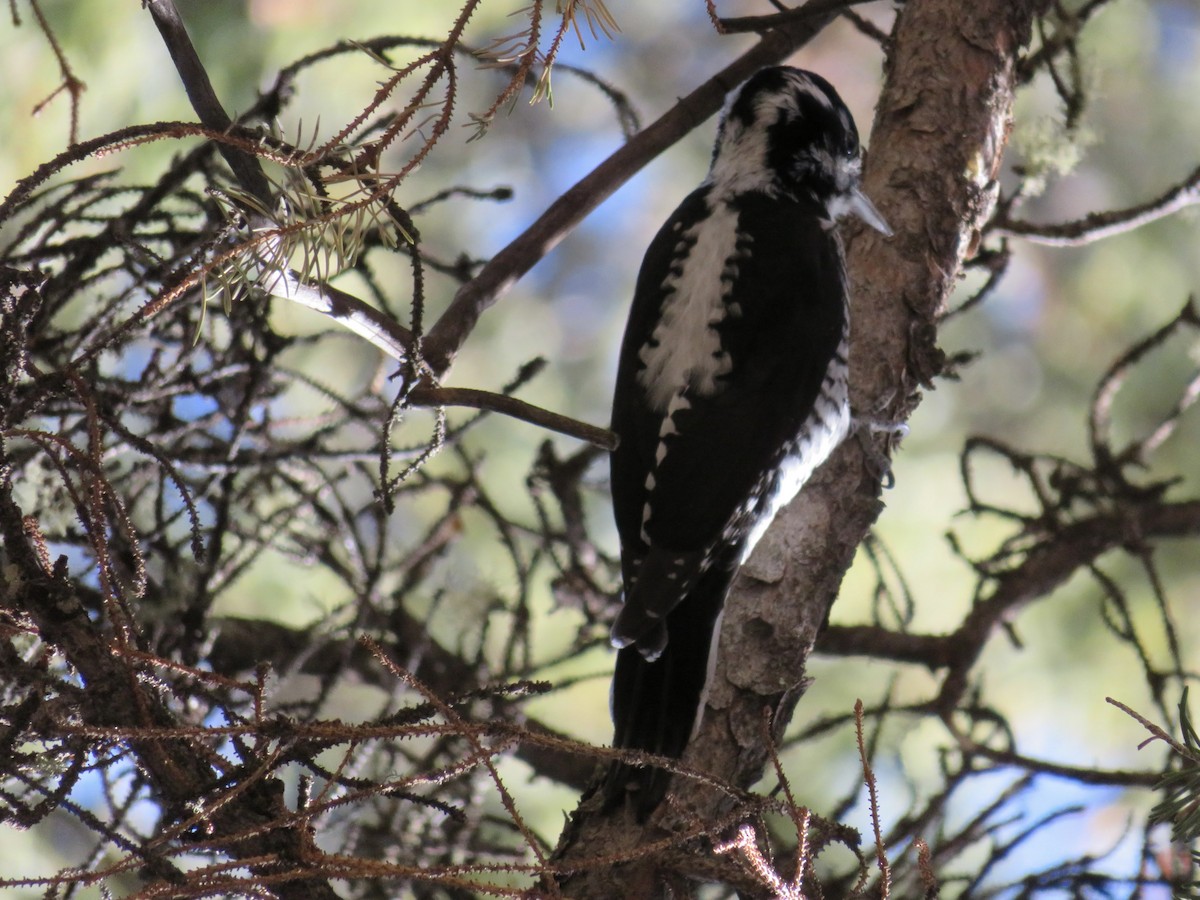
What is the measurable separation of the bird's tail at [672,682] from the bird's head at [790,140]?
39.6 inches

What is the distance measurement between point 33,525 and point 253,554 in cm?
73

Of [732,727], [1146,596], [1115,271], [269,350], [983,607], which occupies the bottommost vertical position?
[732,727]

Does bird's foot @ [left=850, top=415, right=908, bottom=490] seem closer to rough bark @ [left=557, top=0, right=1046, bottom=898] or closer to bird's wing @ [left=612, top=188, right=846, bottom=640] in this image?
rough bark @ [left=557, top=0, right=1046, bottom=898]

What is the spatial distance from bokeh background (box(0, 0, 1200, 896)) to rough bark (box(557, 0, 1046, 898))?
1.18 meters

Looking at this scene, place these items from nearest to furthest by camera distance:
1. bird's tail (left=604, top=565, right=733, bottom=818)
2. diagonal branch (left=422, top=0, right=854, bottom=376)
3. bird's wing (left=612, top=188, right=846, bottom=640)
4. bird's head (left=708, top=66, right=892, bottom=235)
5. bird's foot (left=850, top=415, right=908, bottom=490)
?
diagonal branch (left=422, top=0, right=854, bottom=376) → bird's tail (left=604, top=565, right=733, bottom=818) → bird's wing (left=612, top=188, right=846, bottom=640) → bird's foot (left=850, top=415, right=908, bottom=490) → bird's head (left=708, top=66, right=892, bottom=235)

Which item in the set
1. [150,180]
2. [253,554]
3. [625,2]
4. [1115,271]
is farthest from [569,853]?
[625,2]

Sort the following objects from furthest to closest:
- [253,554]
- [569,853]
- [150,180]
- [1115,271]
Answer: [1115,271], [150,180], [253,554], [569,853]

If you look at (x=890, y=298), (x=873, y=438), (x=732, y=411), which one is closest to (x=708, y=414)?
(x=732, y=411)

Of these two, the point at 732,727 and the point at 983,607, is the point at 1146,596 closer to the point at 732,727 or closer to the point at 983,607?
the point at 983,607

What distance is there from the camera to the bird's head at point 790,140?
270 centimetres

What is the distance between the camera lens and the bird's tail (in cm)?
198

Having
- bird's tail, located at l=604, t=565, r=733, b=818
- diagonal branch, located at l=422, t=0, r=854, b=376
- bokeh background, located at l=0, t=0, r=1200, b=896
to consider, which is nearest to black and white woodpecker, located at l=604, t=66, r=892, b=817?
bird's tail, located at l=604, t=565, r=733, b=818

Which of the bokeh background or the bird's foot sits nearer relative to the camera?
the bird's foot

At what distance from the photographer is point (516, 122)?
475 centimetres
